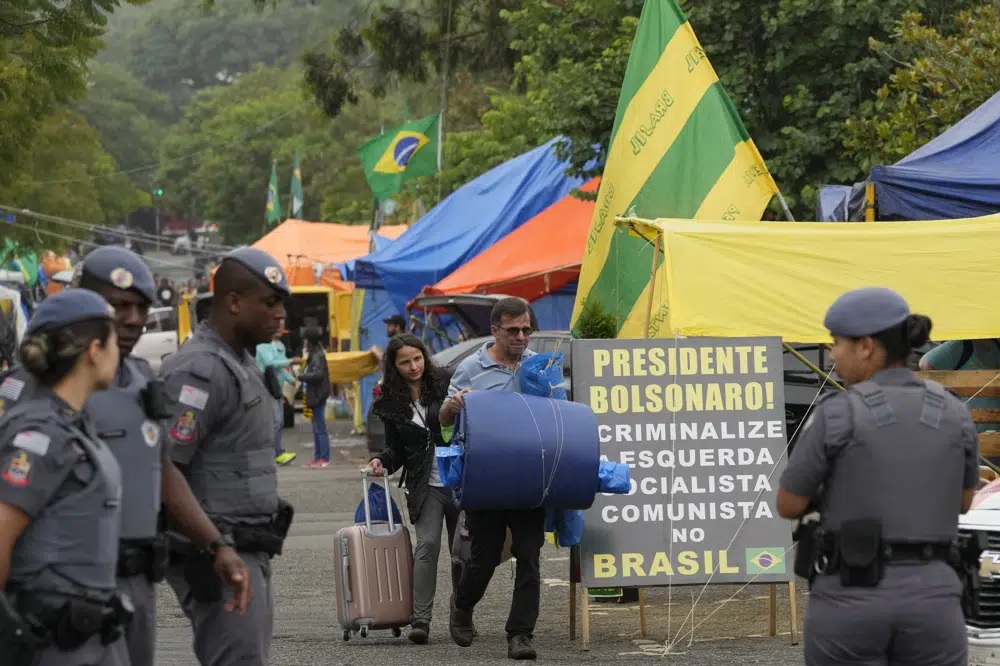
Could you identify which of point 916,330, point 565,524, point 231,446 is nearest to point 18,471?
point 231,446

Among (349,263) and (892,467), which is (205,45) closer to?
(349,263)

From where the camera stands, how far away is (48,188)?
48.6m

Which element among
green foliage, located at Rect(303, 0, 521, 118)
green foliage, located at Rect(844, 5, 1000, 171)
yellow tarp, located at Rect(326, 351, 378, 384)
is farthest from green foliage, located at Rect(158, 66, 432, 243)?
green foliage, located at Rect(844, 5, 1000, 171)

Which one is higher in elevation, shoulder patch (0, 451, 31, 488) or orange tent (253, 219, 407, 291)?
orange tent (253, 219, 407, 291)

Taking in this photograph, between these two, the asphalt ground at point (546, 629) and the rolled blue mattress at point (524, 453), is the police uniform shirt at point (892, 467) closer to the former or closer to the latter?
the rolled blue mattress at point (524, 453)

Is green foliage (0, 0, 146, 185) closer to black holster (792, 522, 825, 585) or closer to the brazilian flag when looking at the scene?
the brazilian flag

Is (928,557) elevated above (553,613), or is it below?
above

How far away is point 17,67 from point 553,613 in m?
10.4

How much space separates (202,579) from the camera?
5414 mm

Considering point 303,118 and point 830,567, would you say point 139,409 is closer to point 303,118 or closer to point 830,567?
point 830,567

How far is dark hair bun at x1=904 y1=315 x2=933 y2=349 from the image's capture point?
5090mm

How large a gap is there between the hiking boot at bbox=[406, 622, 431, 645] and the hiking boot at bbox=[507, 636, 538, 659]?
76cm

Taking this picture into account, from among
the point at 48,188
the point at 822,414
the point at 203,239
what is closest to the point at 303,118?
the point at 203,239

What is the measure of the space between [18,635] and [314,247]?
3503 cm
